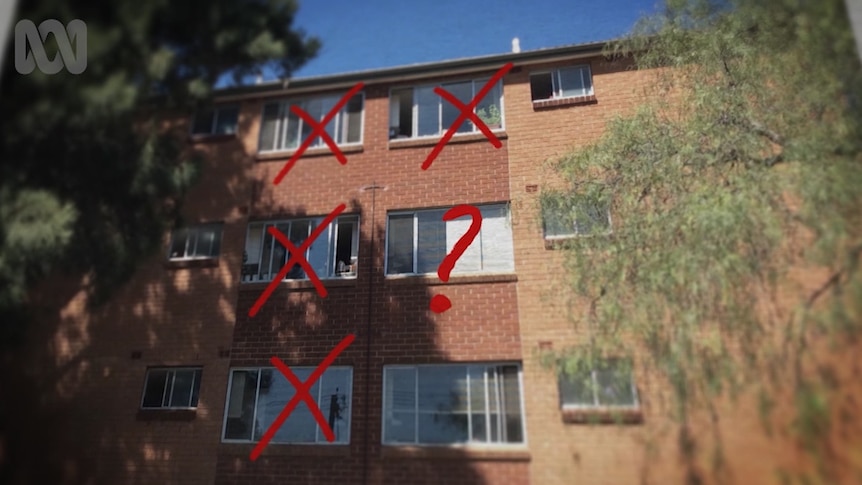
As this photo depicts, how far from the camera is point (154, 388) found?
7465mm

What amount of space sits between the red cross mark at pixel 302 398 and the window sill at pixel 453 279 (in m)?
0.99

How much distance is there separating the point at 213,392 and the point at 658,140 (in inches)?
279

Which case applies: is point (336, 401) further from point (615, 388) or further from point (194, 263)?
point (615, 388)

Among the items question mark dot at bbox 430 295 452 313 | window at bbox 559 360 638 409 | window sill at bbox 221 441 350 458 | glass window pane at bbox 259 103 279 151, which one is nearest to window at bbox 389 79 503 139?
glass window pane at bbox 259 103 279 151

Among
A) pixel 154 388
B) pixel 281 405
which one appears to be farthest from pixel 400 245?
pixel 154 388

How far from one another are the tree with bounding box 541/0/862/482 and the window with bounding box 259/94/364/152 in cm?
340

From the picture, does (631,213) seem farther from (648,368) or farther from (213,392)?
(213,392)

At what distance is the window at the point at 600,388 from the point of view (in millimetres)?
6008

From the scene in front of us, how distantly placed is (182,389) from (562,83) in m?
7.36

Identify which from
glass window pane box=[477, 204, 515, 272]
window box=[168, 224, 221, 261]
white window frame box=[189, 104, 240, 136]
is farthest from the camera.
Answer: white window frame box=[189, 104, 240, 136]

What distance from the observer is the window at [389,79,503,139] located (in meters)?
8.08

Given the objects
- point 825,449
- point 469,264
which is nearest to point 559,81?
point 469,264

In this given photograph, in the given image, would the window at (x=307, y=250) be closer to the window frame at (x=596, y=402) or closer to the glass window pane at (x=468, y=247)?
the glass window pane at (x=468, y=247)

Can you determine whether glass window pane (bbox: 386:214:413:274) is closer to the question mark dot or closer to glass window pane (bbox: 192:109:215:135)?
the question mark dot
